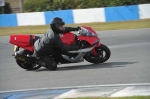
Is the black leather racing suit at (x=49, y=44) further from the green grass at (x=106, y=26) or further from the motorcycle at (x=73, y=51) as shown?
the green grass at (x=106, y=26)

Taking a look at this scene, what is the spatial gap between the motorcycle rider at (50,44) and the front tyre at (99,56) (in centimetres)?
47

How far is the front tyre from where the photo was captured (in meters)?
9.69

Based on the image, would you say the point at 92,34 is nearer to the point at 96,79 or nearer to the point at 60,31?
the point at 60,31

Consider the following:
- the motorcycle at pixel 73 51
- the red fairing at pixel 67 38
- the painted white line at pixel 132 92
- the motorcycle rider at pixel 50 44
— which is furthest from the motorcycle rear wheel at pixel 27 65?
the painted white line at pixel 132 92

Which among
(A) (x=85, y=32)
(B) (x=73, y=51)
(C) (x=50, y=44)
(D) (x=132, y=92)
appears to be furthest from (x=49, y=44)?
(D) (x=132, y=92)

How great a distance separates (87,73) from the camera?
29.3 feet

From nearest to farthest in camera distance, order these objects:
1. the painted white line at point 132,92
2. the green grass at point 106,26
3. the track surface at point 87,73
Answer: the painted white line at point 132,92
the track surface at point 87,73
the green grass at point 106,26

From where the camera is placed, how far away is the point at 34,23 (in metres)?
24.4

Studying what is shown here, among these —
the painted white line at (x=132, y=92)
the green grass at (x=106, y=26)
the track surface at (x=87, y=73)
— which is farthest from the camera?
the green grass at (x=106, y=26)

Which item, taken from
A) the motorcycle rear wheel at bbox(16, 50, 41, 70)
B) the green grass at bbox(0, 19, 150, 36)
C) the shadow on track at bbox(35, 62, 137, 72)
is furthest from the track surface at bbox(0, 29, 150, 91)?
the green grass at bbox(0, 19, 150, 36)

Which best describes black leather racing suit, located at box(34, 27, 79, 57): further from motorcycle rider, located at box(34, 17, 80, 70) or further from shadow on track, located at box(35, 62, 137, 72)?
shadow on track, located at box(35, 62, 137, 72)

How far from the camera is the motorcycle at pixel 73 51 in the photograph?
954 centimetres

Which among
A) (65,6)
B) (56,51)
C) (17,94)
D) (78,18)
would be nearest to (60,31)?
(56,51)

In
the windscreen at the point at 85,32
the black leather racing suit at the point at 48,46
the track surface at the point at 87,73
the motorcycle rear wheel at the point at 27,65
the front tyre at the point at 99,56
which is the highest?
the windscreen at the point at 85,32
